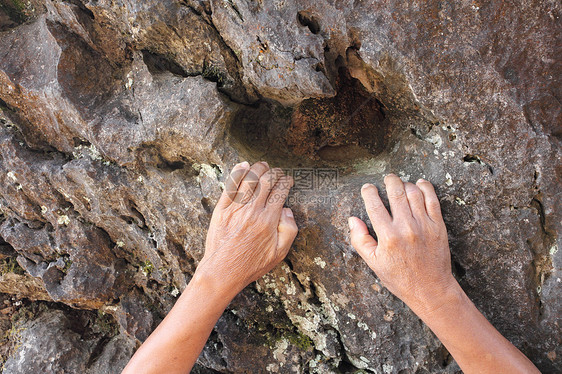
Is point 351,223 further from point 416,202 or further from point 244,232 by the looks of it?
point 244,232

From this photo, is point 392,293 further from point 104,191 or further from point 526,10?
point 104,191

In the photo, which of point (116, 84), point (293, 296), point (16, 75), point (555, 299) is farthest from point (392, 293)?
point (16, 75)

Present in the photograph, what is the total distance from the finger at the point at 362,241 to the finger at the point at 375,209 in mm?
84

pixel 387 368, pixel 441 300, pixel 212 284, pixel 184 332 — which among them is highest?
pixel 212 284

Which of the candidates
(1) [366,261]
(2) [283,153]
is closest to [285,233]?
(1) [366,261]

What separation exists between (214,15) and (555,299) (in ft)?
7.88

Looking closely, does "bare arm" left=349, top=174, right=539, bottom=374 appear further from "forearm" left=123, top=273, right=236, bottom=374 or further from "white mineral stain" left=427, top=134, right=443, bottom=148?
"forearm" left=123, top=273, right=236, bottom=374

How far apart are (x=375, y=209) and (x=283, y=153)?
31.9 inches

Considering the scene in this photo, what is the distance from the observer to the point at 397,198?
211 cm

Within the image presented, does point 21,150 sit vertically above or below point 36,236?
above

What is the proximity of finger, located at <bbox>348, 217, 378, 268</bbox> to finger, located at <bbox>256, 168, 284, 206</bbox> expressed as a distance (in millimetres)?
490

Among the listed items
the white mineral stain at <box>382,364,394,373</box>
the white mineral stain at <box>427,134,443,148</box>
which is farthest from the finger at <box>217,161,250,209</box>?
the white mineral stain at <box>382,364,394,373</box>

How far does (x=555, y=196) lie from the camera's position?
2020 millimetres

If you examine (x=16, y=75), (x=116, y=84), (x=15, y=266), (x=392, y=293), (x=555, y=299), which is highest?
(x=16, y=75)
